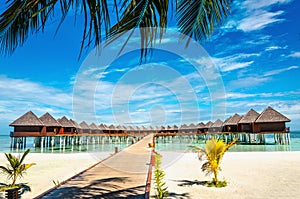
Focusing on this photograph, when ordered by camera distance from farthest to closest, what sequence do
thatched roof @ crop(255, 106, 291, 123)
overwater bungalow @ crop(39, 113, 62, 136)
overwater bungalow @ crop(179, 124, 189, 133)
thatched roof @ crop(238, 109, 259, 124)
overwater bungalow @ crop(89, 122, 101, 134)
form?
overwater bungalow @ crop(179, 124, 189, 133) < overwater bungalow @ crop(89, 122, 101, 134) < thatched roof @ crop(238, 109, 259, 124) < thatched roof @ crop(255, 106, 291, 123) < overwater bungalow @ crop(39, 113, 62, 136)

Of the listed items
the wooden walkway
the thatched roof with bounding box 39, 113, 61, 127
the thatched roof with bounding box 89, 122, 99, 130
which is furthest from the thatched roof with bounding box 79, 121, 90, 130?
the wooden walkway

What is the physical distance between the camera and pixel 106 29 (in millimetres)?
1728

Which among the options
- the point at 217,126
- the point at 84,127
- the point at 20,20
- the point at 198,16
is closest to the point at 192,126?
the point at 217,126

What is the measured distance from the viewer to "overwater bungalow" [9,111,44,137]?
29.9m

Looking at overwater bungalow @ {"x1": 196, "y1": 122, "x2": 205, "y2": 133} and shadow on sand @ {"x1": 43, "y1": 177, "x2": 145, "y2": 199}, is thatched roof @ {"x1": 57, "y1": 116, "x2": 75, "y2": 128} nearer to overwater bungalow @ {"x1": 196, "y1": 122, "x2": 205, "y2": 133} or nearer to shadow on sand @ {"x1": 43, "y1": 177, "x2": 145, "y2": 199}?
overwater bungalow @ {"x1": 196, "y1": 122, "x2": 205, "y2": 133}

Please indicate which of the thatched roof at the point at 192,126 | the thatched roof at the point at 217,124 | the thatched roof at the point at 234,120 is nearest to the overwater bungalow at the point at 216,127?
the thatched roof at the point at 217,124

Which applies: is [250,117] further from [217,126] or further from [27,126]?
[27,126]

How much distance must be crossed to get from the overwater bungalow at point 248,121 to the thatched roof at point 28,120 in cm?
2740

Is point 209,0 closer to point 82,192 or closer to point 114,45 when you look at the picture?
point 114,45

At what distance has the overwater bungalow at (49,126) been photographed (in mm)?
31453

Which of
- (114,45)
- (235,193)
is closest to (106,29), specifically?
(114,45)

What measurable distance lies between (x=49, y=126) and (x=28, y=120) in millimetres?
2995

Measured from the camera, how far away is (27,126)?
30422mm

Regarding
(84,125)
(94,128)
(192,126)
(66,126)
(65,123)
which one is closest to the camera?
(66,126)
